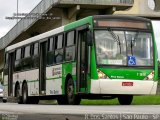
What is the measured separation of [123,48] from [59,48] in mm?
3256

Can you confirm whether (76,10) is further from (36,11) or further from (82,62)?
(82,62)

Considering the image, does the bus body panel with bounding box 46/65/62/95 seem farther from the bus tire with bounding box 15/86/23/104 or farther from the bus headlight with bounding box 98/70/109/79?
the bus tire with bounding box 15/86/23/104

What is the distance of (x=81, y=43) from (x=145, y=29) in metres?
2.31

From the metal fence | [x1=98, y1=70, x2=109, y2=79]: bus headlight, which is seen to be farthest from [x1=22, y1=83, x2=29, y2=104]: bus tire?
the metal fence

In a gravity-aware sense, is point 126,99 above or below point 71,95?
below

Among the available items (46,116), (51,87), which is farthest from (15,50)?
(46,116)

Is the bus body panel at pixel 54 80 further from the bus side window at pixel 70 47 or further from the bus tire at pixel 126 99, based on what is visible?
the bus tire at pixel 126 99

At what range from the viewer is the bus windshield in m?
21.0

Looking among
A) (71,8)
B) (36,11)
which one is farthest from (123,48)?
(36,11)

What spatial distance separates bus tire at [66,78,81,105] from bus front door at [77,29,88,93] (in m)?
0.59

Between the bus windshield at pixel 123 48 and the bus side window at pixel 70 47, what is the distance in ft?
4.21

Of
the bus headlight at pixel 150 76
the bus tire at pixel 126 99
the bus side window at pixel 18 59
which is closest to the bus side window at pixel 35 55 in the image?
the bus side window at pixel 18 59

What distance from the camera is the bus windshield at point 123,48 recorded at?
68.8 ft

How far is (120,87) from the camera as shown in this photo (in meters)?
20.9
